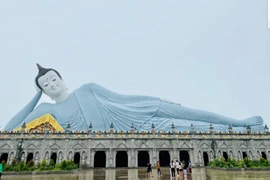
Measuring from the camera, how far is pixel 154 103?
172 feet

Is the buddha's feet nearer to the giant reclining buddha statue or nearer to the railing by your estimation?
the giant reclining buddha statue

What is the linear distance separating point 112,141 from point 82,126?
35.6 feet

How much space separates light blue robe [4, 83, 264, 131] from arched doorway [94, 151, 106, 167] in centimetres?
684

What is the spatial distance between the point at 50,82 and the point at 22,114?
370 inches

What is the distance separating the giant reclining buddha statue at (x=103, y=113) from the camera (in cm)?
4581

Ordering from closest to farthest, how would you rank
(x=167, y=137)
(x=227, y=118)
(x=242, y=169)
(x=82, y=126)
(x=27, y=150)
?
(x=242, y=169) < (x=27, y=150) < (x=167, y=137) < (x=82, y=126) < (x=227, y=118)

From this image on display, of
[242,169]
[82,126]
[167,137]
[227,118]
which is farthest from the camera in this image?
[227,118]

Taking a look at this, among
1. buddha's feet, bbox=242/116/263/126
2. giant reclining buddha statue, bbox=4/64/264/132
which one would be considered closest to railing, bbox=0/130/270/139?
giant reclining buddha statue, bbox=4/64/264/132

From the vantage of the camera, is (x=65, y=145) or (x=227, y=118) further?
(x=227, y=118)

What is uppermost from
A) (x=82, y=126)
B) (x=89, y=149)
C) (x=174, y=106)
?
(x=174, y=106)

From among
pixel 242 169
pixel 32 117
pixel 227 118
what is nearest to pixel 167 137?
pixel 242 169

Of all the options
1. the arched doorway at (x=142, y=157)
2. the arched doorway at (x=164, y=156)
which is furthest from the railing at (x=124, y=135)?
the arched doorway at (x=142, y=157)

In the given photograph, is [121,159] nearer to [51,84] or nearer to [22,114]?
[51,84]

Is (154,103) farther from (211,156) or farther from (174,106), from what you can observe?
(211,156)
